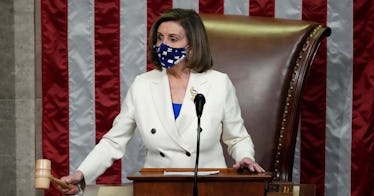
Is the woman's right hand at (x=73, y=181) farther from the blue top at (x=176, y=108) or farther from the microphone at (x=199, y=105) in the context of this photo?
the microphone at (x=199, y=105)

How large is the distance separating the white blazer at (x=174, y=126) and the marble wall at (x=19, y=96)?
4.08 ft

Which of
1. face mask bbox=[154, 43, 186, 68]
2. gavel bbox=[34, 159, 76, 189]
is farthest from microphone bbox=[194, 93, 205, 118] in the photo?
face mask bbox=[154, 43, 186, 68]

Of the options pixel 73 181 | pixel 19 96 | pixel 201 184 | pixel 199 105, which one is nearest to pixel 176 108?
pixel 73 181

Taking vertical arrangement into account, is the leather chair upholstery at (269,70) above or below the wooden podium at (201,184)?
above

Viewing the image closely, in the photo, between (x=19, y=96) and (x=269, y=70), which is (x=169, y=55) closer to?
(x=269, y=70)

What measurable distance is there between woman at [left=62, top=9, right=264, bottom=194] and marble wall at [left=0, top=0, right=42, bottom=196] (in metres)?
1.25

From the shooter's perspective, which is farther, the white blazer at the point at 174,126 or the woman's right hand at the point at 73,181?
the white blazer at the point at 174,126

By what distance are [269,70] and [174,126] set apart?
94cm

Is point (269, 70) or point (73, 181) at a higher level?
point (269, 70)

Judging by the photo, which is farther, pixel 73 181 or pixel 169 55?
pixel 169 55

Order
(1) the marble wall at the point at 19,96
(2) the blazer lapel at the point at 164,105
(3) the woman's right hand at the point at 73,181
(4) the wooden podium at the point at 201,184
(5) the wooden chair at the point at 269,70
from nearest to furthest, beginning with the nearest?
1. (4) the wooden podium at the point at 201,184
2. (3) the woman's right hand at the point at 73,181
3. (2) the blazer lapel at the point at 164,105
4. (5) the wooden chair at the point at 269,70
5. (1) the marble wall at the point at 19,96

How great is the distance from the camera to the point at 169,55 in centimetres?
345

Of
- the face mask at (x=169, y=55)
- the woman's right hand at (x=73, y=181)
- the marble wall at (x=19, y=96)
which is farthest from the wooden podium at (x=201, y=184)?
the marble wall at (x=19, y=96)

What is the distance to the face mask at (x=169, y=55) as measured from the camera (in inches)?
136
